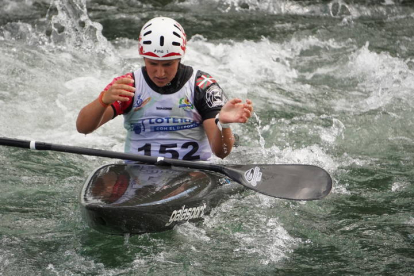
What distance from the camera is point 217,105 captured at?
5.11m

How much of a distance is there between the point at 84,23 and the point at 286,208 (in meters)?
5.45

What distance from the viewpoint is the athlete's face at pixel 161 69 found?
4930mm

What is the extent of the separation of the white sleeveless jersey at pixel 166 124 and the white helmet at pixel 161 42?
1.13 feet

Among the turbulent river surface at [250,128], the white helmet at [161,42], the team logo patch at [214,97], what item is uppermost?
the white helmet at [161,42]

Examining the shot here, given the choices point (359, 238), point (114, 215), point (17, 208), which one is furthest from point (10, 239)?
point (359, 238)

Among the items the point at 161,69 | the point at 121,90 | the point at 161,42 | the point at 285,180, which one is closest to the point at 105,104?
the point at 121,90

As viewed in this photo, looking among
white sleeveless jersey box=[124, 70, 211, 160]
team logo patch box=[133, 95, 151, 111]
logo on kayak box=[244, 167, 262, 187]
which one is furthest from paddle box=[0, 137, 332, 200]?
team logo patch box=[133, 95, 151, 111]

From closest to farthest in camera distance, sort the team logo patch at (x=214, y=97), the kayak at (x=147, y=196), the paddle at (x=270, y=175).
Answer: the kayak at (x=147, y=196)
the paddle at (x=270, y=175)
the team logo patch at (x=214, y=97)

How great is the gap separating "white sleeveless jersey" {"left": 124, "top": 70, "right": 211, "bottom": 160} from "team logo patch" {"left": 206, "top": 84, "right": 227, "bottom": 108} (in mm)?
134

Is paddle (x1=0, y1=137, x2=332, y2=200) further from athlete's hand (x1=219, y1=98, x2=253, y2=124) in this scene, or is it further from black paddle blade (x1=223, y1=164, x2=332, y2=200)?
athlete's hand (x1=219, y1=98, x2=253, y2=124)

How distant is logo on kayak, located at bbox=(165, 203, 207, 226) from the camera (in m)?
4.72

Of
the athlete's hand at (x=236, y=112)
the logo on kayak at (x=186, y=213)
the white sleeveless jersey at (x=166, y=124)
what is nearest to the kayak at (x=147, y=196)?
the logo on kayak at (x=186, y=213)

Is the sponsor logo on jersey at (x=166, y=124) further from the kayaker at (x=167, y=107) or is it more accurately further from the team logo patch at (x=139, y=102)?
the team logo patch at (x=139, y=102)

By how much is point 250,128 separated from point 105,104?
10.2ft
